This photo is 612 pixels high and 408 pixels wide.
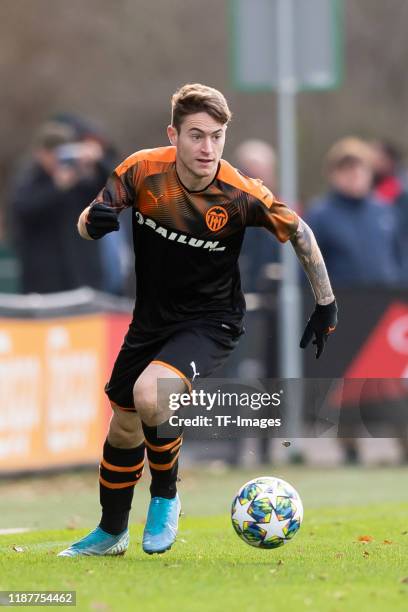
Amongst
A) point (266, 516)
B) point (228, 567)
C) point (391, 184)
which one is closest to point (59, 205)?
point (391, 184)

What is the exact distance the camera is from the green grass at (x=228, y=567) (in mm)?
7559

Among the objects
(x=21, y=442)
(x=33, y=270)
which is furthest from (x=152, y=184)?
(x=33, y=270)

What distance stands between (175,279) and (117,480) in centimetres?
113

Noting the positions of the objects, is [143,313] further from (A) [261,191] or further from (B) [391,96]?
(B) [391,96]

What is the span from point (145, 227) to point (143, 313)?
1.53 feet

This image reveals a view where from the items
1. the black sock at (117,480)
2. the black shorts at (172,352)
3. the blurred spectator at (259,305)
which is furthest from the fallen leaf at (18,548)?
the blurred spectator at (259,305)

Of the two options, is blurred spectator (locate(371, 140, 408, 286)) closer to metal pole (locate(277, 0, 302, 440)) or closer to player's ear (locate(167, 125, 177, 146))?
metal pole (locate(277, 0, 302, 440))

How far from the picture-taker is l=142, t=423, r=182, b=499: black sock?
8.92 meters

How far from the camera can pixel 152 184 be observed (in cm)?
877

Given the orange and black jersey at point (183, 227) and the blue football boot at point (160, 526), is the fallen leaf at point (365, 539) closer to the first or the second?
the blue football boot at point (160, 526)

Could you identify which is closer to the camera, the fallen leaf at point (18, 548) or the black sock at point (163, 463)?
the black sock at point (163, 463)

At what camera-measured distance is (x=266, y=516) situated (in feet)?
29.2

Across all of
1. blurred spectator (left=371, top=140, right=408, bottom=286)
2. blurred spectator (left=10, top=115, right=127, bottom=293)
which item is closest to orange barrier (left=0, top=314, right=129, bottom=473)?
blurred spectator (left=10, top=115, right=127, bottom=293)

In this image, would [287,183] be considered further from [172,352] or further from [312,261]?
[172,352]
